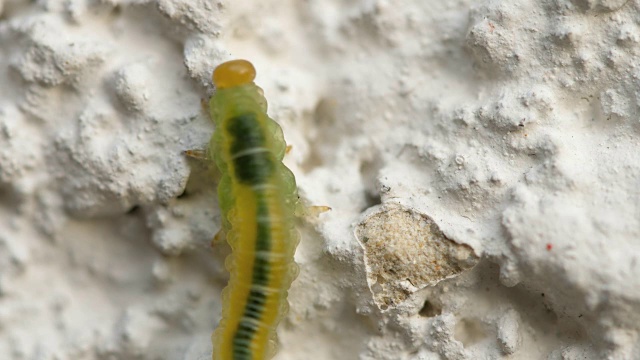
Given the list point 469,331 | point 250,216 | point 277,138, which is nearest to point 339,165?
point 277,138

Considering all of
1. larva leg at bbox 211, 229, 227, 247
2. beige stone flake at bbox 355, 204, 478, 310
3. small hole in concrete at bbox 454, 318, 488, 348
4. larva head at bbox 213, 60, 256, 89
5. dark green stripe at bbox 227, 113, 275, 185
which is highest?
larva head at bbox 213, 60, 256, 89

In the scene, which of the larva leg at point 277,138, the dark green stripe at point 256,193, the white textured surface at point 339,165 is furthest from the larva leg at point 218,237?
the larva leg at point 277,138

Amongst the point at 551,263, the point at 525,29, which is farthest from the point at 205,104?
the point at 551,263

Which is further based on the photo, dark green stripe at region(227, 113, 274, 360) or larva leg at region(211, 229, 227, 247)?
larva leg at region(211, 229, 227, 247)

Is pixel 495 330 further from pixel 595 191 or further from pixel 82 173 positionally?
pixel 82 173

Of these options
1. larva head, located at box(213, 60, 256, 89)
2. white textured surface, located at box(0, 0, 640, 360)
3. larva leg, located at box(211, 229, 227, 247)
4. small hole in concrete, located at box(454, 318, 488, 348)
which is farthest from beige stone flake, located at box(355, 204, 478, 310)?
larva head, located at box(213, 60, 256, 89)

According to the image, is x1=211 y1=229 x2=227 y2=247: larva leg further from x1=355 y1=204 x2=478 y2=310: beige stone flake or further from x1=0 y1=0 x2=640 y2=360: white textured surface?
x1=355 y1=204 x2=478 y2=310: beige stone flake

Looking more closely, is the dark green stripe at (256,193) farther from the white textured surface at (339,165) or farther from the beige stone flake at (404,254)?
the beige stone flake at (404,254)
